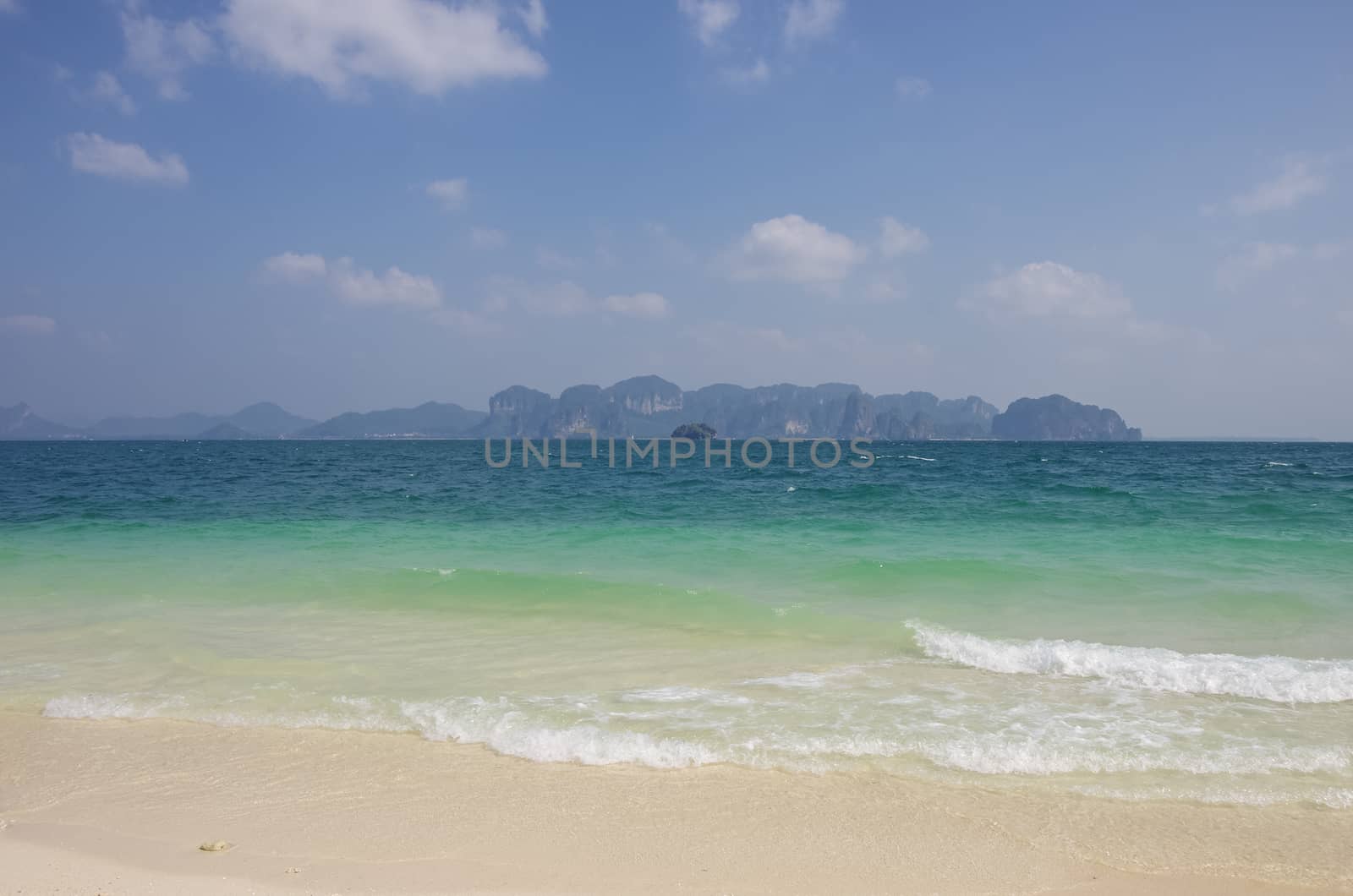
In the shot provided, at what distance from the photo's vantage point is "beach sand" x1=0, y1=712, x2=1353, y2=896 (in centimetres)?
420

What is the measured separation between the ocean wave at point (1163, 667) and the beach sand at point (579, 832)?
106 inches

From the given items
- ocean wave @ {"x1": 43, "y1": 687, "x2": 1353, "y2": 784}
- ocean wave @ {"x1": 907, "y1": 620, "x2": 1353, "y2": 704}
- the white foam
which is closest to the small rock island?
ocean wave @ {"x1": 907, "y1": 620, "x2": 1353, "y2": 704}

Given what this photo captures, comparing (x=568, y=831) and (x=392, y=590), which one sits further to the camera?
(x=392, y=590)

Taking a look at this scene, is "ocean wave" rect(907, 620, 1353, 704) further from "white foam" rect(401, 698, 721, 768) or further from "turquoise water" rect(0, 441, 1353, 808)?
"white foam" rect(401, 698, 721, 768)

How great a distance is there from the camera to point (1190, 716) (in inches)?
264

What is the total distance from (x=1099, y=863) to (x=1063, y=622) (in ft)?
22.0

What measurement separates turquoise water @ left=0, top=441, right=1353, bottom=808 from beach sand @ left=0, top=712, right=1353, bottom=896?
407mm

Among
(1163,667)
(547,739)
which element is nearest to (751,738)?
(547,739)

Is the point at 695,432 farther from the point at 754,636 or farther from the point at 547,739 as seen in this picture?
the point at 547,739

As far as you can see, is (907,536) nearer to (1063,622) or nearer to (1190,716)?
(1063,622)

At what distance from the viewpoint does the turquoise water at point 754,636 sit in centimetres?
615

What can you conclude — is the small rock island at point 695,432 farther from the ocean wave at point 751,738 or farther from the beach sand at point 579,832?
the beach sand at point 579,832

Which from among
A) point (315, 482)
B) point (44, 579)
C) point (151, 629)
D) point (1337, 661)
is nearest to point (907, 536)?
point (1337, 661)

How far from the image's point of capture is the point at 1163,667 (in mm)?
7875
